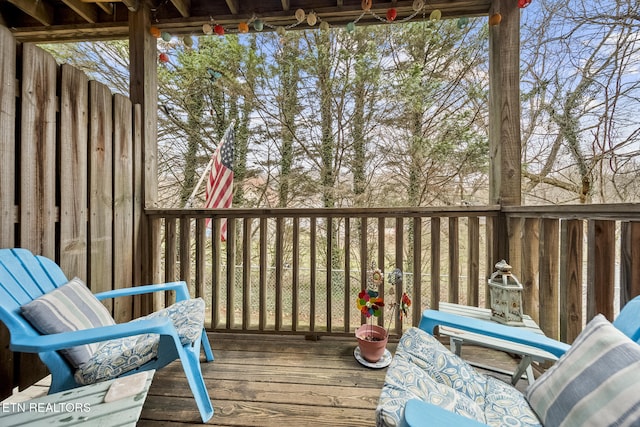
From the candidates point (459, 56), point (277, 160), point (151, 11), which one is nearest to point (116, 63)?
point (151, 11)

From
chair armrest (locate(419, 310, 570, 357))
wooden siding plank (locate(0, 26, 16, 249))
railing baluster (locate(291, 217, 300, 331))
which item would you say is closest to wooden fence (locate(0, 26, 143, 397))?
wooden siding plank (locate(0, 26, 16, 249))

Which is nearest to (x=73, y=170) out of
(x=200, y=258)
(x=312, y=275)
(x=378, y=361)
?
(x=200, y=258)

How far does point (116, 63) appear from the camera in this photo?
3.41 m

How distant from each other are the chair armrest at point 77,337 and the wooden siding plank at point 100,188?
2.62 feet

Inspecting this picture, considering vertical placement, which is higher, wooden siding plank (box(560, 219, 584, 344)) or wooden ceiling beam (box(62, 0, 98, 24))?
wooden ceiling beam (box(62, 0, 98, 24))

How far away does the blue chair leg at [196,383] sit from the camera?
45.4 inches

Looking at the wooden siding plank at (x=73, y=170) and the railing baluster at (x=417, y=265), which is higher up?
the wooden siding plank at (x=73, y=170)

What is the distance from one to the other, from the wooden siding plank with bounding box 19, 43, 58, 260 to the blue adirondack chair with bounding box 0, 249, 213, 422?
0.15 metres

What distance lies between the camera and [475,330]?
1009 millimetres

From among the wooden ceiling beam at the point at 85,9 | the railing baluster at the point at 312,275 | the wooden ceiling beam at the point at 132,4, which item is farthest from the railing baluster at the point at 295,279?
the wooden ceiling beam at the point at 85,9

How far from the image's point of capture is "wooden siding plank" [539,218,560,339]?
4.79 ft

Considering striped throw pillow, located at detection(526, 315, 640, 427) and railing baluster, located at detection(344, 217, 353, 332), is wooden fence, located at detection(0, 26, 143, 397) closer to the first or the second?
railing baluster, located at detection(344, 217, 353, 332)

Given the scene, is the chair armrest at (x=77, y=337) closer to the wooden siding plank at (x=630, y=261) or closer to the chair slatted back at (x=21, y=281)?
the chair slatted back at (x=21, y=281)

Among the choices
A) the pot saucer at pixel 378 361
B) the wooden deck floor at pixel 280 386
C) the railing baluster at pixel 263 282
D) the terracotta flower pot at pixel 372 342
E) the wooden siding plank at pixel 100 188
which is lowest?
the wooden deck floor at pixel 280 386
